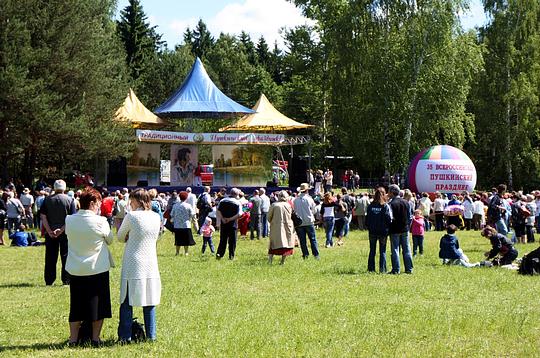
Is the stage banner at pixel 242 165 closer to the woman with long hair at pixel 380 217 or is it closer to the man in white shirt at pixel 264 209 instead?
the man in white shirt at pixel 264 209

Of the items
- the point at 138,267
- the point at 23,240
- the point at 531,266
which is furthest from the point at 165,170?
the point at 138,267

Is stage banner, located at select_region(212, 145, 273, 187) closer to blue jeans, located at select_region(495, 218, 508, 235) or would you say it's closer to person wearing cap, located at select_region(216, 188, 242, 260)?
blue jeans, located at select_region(495, 218, 508, 235)

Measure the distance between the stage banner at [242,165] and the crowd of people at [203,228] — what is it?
5409mm

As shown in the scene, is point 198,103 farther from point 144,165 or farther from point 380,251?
point 380,251

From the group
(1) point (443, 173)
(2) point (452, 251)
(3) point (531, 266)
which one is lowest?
(3) point (531, 266)

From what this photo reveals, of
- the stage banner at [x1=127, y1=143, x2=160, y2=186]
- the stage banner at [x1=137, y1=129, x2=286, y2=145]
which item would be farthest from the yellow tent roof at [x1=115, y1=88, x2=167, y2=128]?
the stage banner at [x1=137, y1=129, x2=286, y2=145]

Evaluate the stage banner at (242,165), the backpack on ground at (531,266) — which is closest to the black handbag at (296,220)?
the backpack on ground at (531,266)

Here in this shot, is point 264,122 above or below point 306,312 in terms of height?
above

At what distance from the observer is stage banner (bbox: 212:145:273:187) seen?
4191 cm

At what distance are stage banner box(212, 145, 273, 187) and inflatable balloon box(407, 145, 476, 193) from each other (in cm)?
1119

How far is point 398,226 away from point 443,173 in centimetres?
1851

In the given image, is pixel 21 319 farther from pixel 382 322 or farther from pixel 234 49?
pixel 234 49

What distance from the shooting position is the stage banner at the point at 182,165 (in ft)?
135

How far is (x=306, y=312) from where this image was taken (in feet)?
33.4
